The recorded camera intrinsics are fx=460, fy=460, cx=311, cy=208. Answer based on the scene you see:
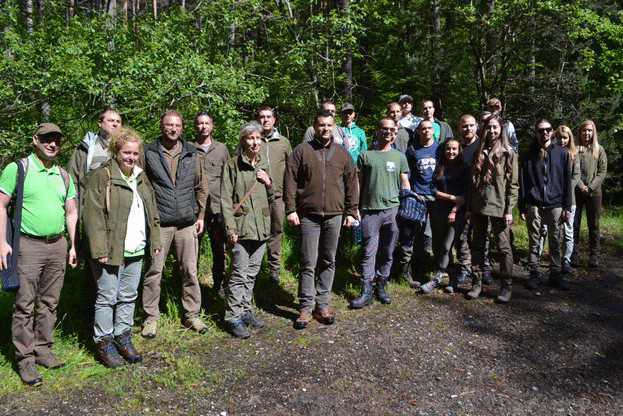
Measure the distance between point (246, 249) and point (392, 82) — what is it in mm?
8713

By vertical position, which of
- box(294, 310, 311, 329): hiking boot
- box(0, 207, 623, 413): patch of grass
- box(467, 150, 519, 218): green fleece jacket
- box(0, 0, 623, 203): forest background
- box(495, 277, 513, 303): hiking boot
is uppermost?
box(0, 0, 623, 203): forest background

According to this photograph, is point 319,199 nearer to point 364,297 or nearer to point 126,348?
point 364,297

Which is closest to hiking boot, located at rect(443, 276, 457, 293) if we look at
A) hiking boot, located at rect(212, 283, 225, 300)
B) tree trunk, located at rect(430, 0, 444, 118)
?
hiking boot, located at rect(212, 283, 225, 300)

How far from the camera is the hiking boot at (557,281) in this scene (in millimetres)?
5988

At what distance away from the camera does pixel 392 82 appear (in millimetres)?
11992

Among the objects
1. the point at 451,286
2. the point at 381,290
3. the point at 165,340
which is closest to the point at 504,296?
the point at 451,286

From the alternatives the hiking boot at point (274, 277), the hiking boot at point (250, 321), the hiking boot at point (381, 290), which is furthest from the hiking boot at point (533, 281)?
the hiking boot at point (250, 321)

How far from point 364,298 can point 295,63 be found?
16.1 feet

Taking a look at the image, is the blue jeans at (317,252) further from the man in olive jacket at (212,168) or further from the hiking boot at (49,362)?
the hiking boot at (49,362)

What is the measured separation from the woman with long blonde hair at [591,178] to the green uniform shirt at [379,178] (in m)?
3.35

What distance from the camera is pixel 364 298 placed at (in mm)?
5309

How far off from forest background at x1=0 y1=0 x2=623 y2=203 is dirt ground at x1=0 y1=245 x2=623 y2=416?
3568mm

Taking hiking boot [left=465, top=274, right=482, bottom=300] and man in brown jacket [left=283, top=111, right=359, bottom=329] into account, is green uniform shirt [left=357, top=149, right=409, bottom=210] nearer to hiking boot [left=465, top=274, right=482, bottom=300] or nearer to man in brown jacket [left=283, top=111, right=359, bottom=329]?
man in brown jacket [left=283, top=111, right=359, bottom=329]

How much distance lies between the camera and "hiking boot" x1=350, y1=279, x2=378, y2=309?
5254 mm
